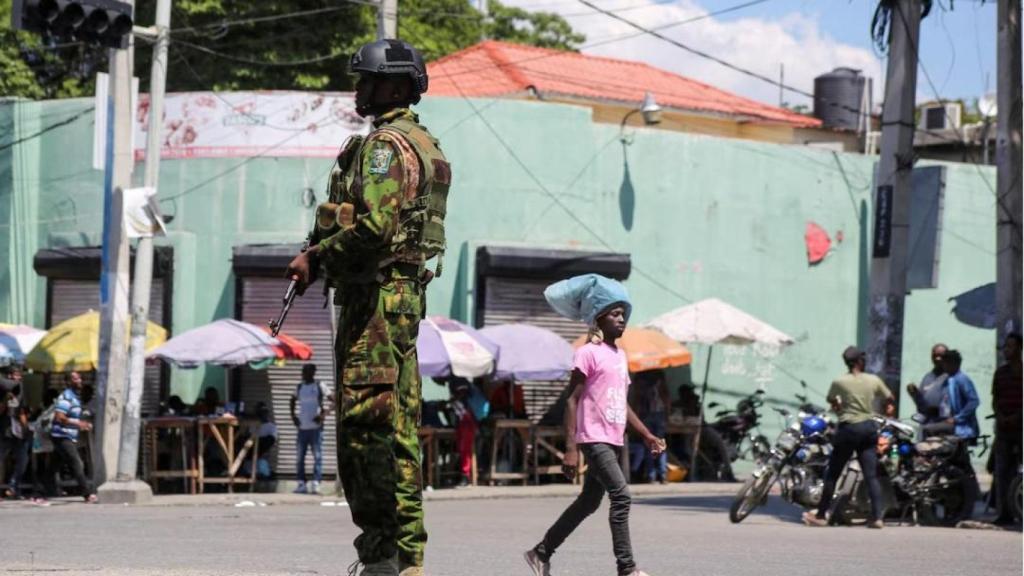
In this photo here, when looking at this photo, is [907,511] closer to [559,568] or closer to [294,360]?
[559,568]

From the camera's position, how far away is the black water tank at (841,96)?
46.1 m

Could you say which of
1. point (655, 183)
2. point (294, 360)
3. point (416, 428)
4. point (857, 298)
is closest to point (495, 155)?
point (655, 183)

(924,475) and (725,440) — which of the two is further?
(725,440)

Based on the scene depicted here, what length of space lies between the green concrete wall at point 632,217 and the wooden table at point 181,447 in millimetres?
2471

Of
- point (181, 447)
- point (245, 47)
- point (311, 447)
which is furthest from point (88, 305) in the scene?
point (245, 47)

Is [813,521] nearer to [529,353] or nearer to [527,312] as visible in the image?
[529,353]

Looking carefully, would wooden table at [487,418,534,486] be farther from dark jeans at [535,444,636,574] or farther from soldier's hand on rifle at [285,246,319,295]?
soldier's hand on rifle at [285,246,319,295]

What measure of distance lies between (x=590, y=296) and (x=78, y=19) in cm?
976

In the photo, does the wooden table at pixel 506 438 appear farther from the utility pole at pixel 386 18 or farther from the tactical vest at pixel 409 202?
the tactical vest at pixel 409 202

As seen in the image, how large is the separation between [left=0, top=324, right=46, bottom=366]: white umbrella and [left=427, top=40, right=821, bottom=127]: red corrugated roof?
14.0 meters

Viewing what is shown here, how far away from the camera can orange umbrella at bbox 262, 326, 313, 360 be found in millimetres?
24266

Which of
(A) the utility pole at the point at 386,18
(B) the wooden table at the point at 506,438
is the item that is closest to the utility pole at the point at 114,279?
(A) the utility pole at the point at 386,18

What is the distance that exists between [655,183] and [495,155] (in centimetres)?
285

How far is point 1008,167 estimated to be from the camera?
20062mm
